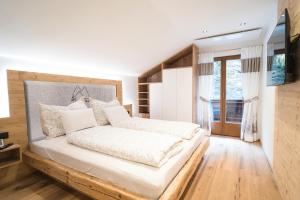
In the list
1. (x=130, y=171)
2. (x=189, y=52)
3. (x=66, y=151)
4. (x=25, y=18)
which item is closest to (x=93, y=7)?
(x=25, y=18)

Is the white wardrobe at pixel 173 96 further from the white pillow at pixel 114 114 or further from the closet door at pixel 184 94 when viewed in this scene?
the white pillow at pixel 114 114

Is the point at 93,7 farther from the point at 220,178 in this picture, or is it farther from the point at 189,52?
the point at 189,52

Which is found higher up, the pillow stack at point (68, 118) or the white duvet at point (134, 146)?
the pillow stack at point (68, 118)

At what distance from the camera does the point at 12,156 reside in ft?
6.97

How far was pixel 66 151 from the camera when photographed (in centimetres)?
183

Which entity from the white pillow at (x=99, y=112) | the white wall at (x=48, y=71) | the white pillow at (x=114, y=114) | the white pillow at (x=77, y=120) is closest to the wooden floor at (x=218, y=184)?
the white pillow at (x=77, y=120)

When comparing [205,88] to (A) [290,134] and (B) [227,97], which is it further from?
(A) [290,134]

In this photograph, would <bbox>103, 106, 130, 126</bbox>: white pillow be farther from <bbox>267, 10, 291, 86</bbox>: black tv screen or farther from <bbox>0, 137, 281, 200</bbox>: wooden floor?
<bbox>267, 10, 291, 86</bbox>: black tv screen

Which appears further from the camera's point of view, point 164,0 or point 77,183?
point 164,0

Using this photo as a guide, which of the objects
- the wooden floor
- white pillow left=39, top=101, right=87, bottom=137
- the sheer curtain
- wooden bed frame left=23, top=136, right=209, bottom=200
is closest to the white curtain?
the sheer curtain

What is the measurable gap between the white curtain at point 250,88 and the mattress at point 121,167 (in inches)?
97.8

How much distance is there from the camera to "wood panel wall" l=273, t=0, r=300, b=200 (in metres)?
1.39

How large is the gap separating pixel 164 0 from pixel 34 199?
294cm

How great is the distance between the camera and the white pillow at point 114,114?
292cm
